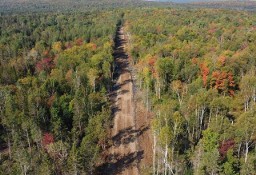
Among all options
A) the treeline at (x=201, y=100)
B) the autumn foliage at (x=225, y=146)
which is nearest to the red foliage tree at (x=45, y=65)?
the treeline at (x=201, y=100)

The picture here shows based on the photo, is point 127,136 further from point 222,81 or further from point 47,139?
point 222,81

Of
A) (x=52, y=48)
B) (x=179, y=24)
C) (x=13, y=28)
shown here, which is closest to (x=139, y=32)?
(x=179, y=24)

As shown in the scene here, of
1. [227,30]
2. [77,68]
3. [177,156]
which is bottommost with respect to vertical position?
[177,156]

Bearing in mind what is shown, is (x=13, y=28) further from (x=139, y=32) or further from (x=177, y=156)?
(x=177, y=156)

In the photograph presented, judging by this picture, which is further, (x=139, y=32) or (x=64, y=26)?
(x=64, y=26)

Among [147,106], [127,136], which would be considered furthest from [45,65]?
[127,136]

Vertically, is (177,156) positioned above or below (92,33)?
below
